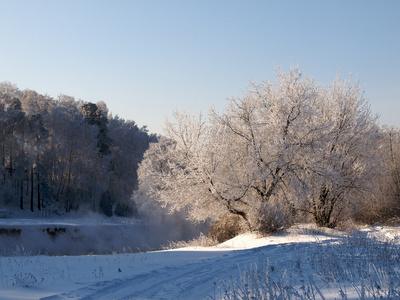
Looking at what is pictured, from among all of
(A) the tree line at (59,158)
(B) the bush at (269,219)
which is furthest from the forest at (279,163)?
(A) the tree line at (59,158)

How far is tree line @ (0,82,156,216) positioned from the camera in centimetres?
3966

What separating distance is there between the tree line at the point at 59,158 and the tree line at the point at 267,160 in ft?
85.7

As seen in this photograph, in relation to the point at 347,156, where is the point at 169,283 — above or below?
below

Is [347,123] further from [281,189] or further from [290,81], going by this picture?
[281,189]

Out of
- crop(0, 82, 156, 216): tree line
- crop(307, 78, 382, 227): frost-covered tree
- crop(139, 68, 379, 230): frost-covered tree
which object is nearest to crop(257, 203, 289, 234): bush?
crop(139, 68, 379, 230): frost-covered tree

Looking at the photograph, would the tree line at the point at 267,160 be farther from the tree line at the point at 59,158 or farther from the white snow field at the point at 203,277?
the tree line at the point at 59,158

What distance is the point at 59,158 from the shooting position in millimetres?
44750

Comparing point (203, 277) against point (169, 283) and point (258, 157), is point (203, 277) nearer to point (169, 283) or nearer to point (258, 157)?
point (169, 283)

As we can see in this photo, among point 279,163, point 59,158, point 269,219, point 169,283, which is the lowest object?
point 169,283

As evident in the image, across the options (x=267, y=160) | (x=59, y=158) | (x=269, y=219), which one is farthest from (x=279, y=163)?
(x=59, y=158)

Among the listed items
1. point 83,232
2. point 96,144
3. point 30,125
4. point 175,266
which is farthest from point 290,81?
point 96,144

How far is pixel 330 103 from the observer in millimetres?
22469

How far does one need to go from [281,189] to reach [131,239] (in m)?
22.0

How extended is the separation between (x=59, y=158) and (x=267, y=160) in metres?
33.5
